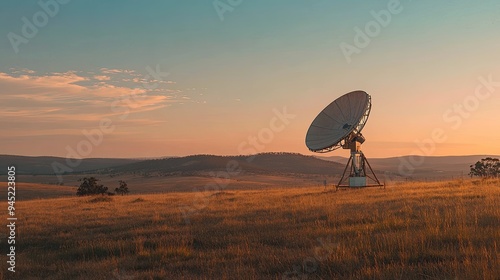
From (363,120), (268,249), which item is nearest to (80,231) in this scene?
(268,249)

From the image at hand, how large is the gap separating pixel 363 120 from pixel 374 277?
2816 cm

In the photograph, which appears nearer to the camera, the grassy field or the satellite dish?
the grassy field

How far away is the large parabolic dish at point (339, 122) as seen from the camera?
33.6m

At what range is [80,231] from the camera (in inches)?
571

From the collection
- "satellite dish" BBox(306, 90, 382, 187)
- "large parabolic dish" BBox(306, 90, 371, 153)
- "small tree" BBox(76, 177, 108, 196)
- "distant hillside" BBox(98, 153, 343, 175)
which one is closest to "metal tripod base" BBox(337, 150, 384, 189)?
"satellite dish" BBox(306, 90, 382, 187)

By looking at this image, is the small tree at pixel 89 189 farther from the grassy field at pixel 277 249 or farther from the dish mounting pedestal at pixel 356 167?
the grassy field at pixel 277 249

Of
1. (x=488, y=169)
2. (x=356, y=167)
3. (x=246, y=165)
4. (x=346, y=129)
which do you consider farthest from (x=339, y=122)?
(x=246, y=165)

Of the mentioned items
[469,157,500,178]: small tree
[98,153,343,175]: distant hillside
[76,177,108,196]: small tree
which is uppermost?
[98,153,343,175]: distant hillside

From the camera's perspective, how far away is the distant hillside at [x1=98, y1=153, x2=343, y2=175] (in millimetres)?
142875

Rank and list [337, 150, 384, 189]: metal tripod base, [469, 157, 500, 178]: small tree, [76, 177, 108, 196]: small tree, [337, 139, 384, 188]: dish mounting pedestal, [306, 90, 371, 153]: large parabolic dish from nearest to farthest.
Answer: [306, 90, 371, 153]: large parabolic dish, [337, 139, 384, 188]: dish mounting pedestal, [337, 150, 384, 189]: metal tripod base, [76, 177, 108, 196]: small tree, [469, 157, 500, 178]: small tree

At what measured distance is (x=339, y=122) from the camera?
36.0 m

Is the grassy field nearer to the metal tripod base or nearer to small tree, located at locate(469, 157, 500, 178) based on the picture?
the metal tripod base

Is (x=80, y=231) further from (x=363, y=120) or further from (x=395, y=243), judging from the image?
(x=363, y=120)

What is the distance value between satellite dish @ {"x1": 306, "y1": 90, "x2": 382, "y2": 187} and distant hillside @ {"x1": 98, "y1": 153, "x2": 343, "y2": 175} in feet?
325
